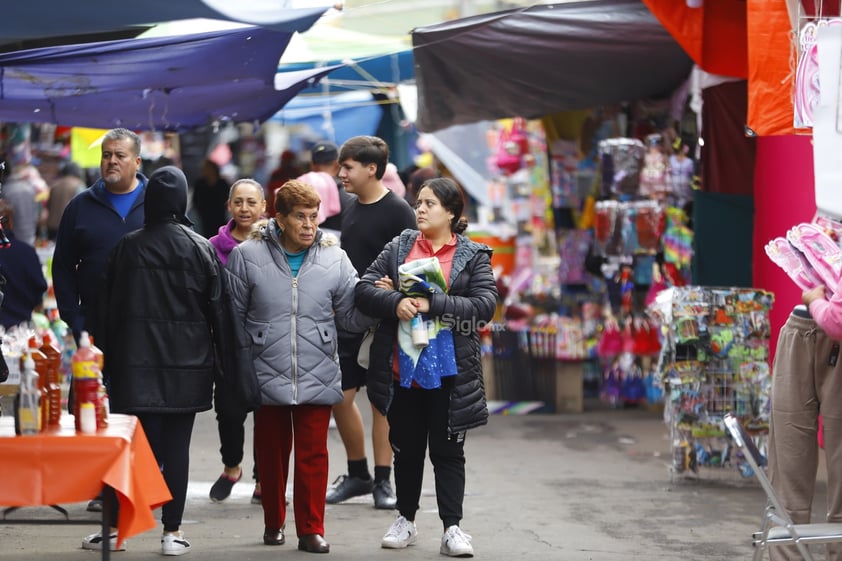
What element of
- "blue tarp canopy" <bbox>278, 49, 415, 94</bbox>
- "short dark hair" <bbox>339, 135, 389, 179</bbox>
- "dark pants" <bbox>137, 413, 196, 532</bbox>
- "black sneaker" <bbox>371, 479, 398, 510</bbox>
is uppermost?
"blue tarp canopy" <bbox>278, 49, 415, 94</bbox>

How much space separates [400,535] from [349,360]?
1.38m

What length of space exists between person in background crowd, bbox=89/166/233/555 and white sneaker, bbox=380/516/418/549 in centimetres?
109

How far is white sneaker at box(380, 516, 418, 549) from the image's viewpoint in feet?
22.4

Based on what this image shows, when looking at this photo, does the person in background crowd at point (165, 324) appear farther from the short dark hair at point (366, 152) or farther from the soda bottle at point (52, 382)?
the short dark hair at point (366, 152)

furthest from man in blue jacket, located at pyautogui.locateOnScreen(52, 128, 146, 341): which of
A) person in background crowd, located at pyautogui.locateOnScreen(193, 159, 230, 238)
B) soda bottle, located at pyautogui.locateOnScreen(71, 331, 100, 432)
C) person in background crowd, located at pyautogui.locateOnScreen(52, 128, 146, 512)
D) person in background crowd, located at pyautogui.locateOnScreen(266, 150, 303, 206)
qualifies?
person in background crowd, located at pyautogui.locateOnScreen(193, 159, 230, 238)

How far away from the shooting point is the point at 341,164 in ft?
25.7

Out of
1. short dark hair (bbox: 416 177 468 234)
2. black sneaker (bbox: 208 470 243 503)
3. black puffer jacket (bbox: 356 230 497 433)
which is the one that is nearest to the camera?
black puffer jacket (bbox: 356 230 497 433)

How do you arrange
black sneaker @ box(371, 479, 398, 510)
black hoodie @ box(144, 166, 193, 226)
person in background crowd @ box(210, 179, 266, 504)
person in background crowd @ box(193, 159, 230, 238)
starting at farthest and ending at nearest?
person in background crowd @ box(193, 159, 230, 238), black sneaker @ box(371, 479, 398, 510), person in background crowd @ box(210, 179, 266, 504), black hoodie @ box(144, 166, 193, 226)

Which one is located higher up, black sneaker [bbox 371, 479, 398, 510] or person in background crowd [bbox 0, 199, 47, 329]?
person in background crowd [bbox 0, 199, 47, 329]

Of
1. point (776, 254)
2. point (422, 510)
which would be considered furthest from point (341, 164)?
point (776, 254)

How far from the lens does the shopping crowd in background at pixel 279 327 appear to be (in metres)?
6.36

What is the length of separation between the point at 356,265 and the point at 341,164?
24.6 inches

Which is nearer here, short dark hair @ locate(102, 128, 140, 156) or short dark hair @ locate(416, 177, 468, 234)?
short dark hair @ locate(416, 177, 468, 234)

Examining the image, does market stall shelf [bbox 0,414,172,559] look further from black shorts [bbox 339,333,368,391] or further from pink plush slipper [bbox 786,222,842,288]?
pink plush slipper [bbox 786,222,842,288]
